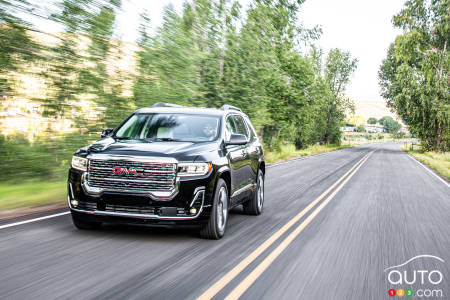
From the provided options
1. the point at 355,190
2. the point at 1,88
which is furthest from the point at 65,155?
the point at 355,190

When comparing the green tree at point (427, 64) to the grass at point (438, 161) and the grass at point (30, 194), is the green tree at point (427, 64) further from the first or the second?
the grass at point (30, 194)

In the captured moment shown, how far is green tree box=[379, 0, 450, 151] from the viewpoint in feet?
154

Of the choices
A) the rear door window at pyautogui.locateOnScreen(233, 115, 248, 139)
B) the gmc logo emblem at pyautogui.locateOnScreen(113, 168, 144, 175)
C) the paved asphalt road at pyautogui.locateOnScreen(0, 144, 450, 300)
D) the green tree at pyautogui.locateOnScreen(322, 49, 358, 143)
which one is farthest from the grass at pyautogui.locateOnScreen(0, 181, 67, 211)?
the green tree at pyautogui.locateOnScreen(322, 49, 358, 143)

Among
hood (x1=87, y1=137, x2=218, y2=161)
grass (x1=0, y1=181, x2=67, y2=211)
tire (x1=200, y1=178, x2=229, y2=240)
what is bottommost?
grass (x1=0, y1=181, x2=67, y2=211)

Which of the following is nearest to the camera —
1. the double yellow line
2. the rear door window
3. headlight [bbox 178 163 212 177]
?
the double yellow line

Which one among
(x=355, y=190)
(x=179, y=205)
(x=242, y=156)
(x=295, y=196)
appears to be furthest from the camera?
(x=355, y=190)

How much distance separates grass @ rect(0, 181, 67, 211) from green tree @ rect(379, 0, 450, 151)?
44.1 meters

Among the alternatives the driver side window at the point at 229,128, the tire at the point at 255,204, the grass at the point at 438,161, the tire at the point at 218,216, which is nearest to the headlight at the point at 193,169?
the tire at the point at 218,216

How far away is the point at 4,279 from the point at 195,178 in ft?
8.52

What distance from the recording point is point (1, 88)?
Result: 10578 millimetres

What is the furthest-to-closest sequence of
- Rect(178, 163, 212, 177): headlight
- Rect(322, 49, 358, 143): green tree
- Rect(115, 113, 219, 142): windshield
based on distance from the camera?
Rect(322, 49, 358, 143): green tree
Rect(115, 113, 219, 142): windshield
Rect(178, 163, 212, 177): headlight

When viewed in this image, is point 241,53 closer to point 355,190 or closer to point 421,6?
point 355,190

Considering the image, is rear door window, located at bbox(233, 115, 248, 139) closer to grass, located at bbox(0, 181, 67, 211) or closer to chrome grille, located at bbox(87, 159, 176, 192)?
chrome grille, located at bbox(87, 159, 176, 192)

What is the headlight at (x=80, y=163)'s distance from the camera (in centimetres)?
639
